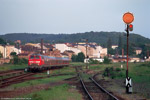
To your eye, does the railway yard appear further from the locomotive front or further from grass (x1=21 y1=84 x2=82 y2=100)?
the locomotive front

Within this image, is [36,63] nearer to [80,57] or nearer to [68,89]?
[68,89]

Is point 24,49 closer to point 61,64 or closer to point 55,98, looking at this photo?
point 61,64

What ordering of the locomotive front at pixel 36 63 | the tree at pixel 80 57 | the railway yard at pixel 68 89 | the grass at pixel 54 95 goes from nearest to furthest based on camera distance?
the grass at pixel 54 95 → the railway yard at pixel 68 89 → the locomotive front at pixel 36 63 → the tree at pixel 80 57

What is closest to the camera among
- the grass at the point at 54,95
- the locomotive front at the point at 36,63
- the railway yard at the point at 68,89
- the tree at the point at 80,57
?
the grass at the point at 54,95

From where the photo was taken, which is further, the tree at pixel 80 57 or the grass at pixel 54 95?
the tree at pixel 80 57

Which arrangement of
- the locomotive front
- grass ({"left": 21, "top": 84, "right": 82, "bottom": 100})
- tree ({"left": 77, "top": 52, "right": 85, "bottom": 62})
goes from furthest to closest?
tree ({"left": 77, "top": 52, "right": 85, "bottom": 62}) → the locomotive front → grass ({"left": 21, "top": 84, "right": 82, "bottom": 100})

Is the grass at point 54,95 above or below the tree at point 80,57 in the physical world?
below

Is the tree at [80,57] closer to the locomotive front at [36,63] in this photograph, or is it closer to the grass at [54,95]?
the locomotive front at [36,63]

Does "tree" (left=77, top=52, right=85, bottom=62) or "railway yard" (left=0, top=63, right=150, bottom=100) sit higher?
"tree" (left=77, top=52, right=85, bottom=62)

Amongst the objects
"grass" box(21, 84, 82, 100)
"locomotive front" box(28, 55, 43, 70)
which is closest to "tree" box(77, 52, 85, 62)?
"locomotive front" box(28, 55, 43, 70)

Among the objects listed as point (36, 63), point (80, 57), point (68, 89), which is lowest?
point (68, 89)

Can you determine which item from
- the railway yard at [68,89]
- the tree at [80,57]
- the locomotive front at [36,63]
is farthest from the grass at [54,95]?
the tree at [80,57]

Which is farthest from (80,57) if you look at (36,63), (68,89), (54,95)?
(54,95)

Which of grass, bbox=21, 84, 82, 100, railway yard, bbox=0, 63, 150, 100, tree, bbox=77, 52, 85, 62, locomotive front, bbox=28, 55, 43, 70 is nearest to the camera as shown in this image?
grass, bbox=21, 84, 82, 100
